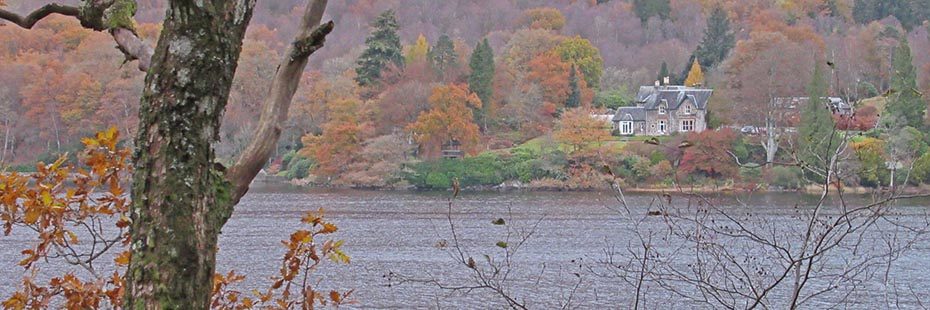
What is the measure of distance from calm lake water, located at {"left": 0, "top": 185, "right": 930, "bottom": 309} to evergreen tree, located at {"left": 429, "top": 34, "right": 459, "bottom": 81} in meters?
17.6

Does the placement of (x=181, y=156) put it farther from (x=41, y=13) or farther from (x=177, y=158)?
(x=41, y=13)

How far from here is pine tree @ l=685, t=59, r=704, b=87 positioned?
197 ft

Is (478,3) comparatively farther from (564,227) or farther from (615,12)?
(564,227)

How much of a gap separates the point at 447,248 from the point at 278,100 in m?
13.6

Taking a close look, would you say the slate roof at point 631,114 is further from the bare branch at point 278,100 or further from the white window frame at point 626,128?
the bare branch at point 278,100

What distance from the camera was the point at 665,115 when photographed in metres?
55.4

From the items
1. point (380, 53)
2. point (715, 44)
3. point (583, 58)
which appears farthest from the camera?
point (715, 44)

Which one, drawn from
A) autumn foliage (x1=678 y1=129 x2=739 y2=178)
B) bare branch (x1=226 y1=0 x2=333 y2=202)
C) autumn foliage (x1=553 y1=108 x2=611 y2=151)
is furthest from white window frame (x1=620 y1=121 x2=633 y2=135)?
bare branch (x1=226 y1=0 x2=333 y2=202)

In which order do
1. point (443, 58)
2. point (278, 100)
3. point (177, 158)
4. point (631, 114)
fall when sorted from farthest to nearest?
point (443, 58) < point (631, 114) < point (278, 100) < point (177, 158)

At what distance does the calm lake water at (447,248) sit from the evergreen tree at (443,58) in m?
17.6

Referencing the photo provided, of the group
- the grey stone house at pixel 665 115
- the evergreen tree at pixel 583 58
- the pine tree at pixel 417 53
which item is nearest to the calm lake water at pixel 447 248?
the grey stone house at pixel 665 115

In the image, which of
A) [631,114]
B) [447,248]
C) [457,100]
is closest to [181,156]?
[447,248]

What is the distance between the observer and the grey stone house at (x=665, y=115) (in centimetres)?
5441

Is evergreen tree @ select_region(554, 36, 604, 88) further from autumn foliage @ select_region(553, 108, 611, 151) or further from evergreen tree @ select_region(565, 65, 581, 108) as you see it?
autumn foliage @ select_region(553, 108, 611, 151)
